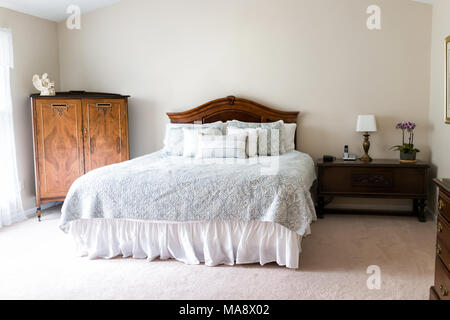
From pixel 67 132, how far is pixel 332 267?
11.0 ft

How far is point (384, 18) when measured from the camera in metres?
4.45

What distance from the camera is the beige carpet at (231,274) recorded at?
258 cm

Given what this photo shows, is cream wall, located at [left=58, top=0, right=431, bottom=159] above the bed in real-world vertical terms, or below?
above

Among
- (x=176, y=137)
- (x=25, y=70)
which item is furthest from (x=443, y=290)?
(x=25, y=70)

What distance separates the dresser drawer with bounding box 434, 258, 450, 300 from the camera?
1.98 metres

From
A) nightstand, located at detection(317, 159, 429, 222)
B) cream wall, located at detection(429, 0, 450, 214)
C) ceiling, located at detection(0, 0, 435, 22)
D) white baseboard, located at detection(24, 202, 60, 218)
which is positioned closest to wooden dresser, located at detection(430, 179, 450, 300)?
cream wall, located at detection(429, 0, 450, 214)

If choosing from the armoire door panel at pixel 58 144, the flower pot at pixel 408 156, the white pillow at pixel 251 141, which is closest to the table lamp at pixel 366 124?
the flower pot at pixel 408 156

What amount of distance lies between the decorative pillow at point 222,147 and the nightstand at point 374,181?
3.14ft

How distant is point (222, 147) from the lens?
4066mm

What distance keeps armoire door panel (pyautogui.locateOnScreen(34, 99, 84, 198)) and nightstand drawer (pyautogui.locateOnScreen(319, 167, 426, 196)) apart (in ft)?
9.54

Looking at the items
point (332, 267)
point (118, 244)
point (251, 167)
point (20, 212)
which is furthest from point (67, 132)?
point (332, 267)

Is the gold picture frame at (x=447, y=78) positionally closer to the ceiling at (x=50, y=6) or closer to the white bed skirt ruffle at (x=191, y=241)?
the ceiling at (x=50, y=6)

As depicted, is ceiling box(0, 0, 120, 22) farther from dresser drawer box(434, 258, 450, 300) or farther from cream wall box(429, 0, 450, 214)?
dresser drawer box(434, 258, 450, 300)

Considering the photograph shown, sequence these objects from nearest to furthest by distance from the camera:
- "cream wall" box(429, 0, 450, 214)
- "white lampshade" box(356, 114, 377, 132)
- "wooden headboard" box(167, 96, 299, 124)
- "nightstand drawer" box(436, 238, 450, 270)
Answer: "nightstand drawer" box(436, 238, 450, 270) → "cream wall" box(429, 0, 450, 214) → "white lampshade" box(356, 114, 377, 132) → "wooden headboard" box(167, 96, 299, 124)
